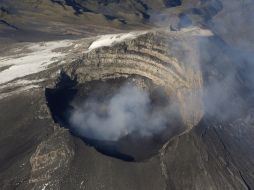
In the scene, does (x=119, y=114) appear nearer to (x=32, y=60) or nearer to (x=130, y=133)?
(x=130, y=133)

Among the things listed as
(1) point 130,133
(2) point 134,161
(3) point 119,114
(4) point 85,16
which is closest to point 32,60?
(3) point 119,114

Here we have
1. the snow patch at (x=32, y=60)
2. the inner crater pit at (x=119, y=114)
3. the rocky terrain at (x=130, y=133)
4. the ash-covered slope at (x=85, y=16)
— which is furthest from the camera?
the ash-covered slope at (x=85, y=16)

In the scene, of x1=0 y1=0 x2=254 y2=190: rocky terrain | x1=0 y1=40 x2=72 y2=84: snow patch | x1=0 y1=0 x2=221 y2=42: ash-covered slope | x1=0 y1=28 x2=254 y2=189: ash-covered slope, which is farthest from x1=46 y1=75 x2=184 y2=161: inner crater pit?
x1=0 y1=0 x2=221 y2=42: ash-covered slope

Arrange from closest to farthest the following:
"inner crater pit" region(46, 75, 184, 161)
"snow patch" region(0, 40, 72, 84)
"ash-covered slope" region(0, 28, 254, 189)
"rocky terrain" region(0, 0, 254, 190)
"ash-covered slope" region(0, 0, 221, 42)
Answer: "ash-covered slope" region(0, 28, 254, 189) < "rocky terrain" region(0, 0, 254, 190) < "inner crater pit" region(46, 75, 184, 161) < "snow patch" region(0, 40, 72, 84) < "ash-covered slope" region(0, 0, 221, 42)

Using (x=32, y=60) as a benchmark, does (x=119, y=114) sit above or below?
above

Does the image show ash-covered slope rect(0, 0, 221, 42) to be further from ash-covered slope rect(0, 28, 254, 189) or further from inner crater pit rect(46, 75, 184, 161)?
inner crater pit rect(46, 75, 184, 161)

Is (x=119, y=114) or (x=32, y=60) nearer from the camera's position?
(x=119, y=114)

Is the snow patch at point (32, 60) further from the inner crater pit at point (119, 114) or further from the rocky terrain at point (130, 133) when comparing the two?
the inner crater pit at point (119, 114)

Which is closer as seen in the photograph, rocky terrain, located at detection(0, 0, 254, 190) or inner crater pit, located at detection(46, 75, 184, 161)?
rocky terrain, located at detection(0, 0, 254, 190)

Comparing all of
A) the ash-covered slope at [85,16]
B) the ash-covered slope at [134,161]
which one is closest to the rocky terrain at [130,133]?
the ash-covered slope at [134,161]

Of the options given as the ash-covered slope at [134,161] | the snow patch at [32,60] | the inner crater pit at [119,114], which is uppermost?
the ash-covered slope at [134,161]
